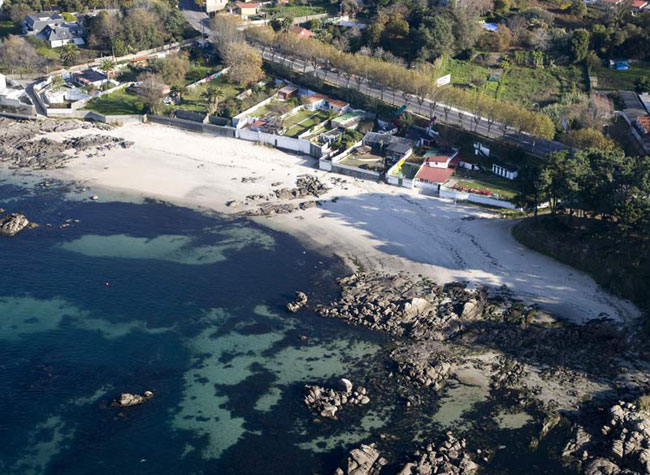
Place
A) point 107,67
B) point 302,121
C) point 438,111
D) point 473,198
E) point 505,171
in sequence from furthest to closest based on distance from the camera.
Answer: point 107,67 → point 302,121 → point 438,111 → point 505,171 → point 473,198

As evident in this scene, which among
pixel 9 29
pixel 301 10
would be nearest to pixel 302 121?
pixel 301 10

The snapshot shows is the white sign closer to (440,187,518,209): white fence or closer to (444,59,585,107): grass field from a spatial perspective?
(444,59,585,107): grass field

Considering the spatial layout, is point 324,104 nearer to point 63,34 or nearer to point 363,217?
point 363,217

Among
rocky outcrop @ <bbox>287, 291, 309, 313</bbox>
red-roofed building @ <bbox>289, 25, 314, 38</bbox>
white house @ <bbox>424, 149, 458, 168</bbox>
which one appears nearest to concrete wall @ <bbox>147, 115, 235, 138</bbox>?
white house @ <bbox>424, 149, 458, 168</bbox>

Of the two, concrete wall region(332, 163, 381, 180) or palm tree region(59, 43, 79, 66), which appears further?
palm tree region(59, 43, 79, 66)

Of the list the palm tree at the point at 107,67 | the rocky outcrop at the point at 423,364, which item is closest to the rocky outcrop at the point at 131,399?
the rocky outcrop at the point at 423,364

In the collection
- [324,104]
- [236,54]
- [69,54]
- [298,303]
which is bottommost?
[298,303]

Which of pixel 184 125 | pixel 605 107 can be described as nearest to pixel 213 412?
pixel 184 125
